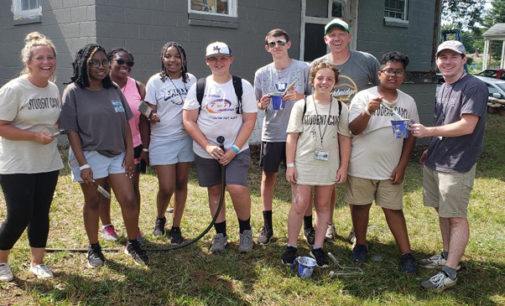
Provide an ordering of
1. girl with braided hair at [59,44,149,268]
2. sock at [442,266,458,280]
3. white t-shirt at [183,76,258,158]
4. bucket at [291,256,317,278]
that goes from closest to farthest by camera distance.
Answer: girl with braided hair at [59,44,149,268]
sock at [442,266,458,280]
bucket at [291,256,317,278]
white t-shirt at [183,76,258,158]

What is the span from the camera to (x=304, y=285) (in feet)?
12.0

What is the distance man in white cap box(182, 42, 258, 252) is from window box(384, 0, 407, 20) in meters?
9.12

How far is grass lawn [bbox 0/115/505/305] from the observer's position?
11.4 ft

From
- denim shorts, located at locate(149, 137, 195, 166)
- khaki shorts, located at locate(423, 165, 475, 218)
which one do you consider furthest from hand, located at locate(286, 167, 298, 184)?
khaki shorts, located at locate(423, 165, 475, 218)

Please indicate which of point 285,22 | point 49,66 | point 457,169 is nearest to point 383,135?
point 457,169

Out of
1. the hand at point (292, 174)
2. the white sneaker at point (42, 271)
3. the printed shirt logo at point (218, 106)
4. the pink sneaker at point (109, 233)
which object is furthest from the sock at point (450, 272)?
the white sneaker at point (42, 271)

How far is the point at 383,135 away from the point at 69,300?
111 inches

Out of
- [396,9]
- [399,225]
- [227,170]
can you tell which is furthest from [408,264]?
[396,9]

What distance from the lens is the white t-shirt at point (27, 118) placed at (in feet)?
10.7

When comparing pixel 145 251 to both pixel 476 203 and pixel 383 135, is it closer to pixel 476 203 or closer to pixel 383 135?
pixel 383 135

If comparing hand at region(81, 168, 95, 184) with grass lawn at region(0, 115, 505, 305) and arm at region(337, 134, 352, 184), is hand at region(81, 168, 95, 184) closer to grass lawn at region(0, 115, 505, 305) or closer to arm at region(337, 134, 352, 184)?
grass lawn at region(0, 115, 505, 305)

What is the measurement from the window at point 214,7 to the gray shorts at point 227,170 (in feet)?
15.4

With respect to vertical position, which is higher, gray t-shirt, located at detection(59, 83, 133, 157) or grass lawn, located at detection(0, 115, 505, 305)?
gray t-shirt, located at detection(59, 83, 133, 157)

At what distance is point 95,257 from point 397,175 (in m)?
2.72
